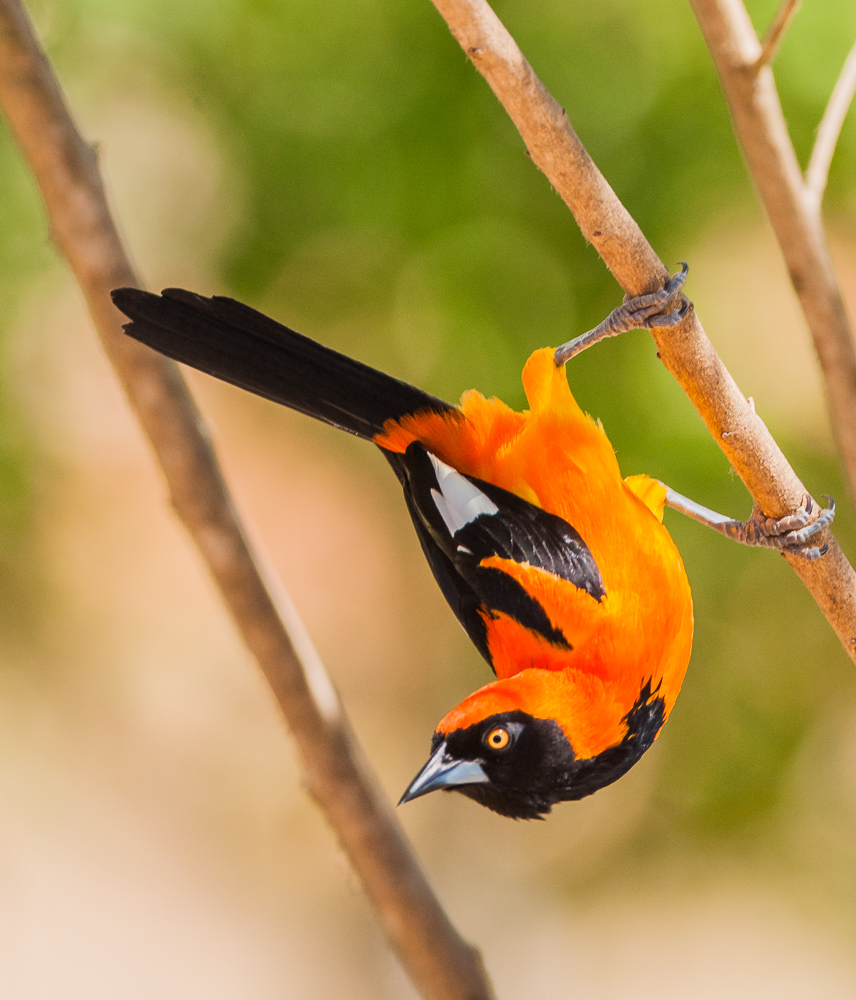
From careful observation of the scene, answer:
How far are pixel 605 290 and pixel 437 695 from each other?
881 mm

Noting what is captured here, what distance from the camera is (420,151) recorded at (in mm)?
1807

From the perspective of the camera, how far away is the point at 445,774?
0.69 metres

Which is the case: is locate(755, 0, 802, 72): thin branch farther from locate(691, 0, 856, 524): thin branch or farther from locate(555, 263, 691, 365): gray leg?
locate(555, 263, 691, 365): gray leg

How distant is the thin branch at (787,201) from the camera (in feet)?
2.36

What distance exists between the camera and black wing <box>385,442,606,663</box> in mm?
814

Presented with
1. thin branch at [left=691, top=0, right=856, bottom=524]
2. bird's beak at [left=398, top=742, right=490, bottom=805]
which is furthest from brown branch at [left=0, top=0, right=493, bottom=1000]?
thin branch at [left=691, top=0, right=856, bottom=524]

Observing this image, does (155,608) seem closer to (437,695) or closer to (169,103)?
(437,695)

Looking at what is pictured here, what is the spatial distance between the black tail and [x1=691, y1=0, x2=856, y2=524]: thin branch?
34cm

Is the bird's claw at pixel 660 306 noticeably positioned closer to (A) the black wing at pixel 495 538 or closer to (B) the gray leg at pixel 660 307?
(B) the gray leg at pixel 660 307

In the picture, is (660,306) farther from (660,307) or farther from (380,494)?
(380,494)

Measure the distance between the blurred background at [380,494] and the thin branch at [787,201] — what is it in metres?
0.87

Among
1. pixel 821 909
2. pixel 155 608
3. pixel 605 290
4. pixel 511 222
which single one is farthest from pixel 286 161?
pixel 821 909

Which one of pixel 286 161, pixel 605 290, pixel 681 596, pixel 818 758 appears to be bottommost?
pixel 818 758

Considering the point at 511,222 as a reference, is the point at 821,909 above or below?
below
